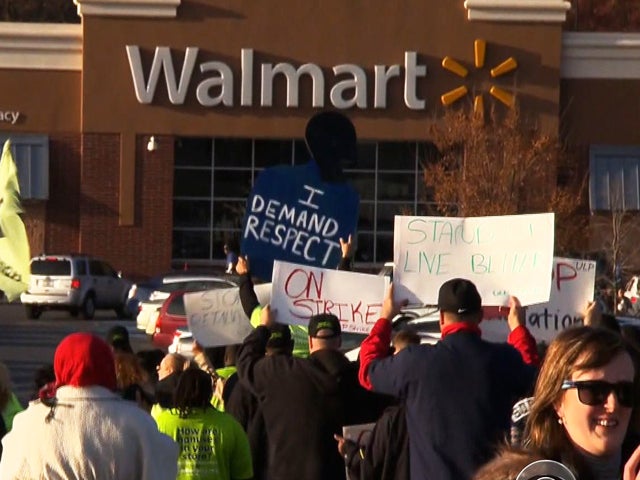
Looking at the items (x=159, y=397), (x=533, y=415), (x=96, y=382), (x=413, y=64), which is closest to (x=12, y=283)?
(x=159, y=397)

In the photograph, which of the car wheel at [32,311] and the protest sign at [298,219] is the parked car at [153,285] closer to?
the car wheel at [32,311]

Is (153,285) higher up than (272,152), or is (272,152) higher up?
(272,152)

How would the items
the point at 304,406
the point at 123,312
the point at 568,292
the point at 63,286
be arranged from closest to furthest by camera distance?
1. the point at 304,406
2. the point at 568,292
3. the point at 63,286
4. the point at 123,312

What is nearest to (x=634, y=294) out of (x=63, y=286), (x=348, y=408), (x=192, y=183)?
(x=63, y=286)

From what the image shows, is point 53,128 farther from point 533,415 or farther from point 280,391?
point 533,415

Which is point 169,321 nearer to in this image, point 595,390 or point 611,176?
point 611,176

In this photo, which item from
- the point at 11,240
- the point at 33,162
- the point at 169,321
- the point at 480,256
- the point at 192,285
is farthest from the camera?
the point at 33,162

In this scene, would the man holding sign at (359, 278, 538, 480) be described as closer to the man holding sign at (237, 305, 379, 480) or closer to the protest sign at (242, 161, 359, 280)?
the man holding sign at (237, 305, 379, 480)

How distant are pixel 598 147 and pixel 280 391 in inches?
1310

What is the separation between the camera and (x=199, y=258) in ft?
133

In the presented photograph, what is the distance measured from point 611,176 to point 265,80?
8920mm

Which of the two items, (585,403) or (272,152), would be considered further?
(272,152)

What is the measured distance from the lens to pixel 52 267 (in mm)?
34219

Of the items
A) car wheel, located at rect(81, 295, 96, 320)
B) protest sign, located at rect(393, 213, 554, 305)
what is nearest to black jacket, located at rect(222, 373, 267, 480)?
protest sign, located at rect(393, 213, 554, 305)
